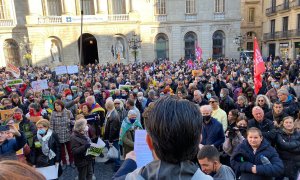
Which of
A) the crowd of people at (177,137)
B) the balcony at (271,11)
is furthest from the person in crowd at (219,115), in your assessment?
the balcony at (271,11)

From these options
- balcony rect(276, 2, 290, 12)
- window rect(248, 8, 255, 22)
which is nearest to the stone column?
balcony rect(276, 2, 290, 12)

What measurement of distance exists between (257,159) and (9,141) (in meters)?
3.76

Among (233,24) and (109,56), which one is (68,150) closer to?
(109,56)

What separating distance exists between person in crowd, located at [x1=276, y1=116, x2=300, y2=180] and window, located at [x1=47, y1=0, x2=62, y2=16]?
30.4m

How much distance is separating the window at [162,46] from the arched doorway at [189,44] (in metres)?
2.61

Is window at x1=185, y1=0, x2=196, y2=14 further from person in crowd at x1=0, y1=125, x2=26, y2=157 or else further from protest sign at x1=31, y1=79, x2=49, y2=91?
person in crowd at x1=0, y1=125, x2=26, y2=157

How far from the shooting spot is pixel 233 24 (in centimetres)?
3209

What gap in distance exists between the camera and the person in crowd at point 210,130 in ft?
13.5

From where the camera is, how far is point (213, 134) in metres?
4.13

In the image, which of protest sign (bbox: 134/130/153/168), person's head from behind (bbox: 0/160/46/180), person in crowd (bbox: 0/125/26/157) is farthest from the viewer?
person in crowd (bbox: 0/125/26/157)

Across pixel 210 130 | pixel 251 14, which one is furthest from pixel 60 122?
pixel 251 14

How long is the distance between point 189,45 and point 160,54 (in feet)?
13.8

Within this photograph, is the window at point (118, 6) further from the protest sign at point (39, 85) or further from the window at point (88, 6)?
the protest sign at point (39, 85)

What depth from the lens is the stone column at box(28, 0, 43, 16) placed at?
25969mm
